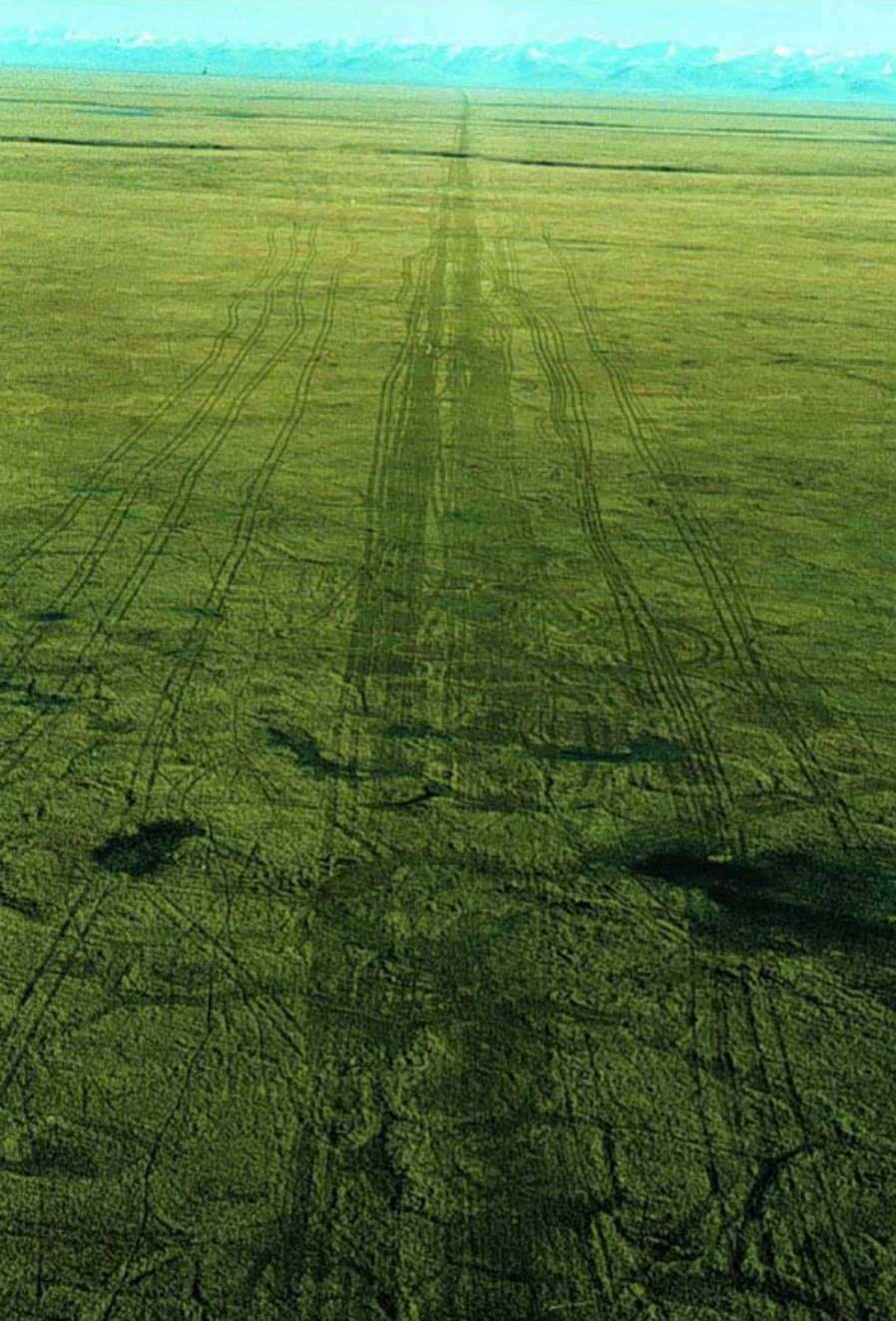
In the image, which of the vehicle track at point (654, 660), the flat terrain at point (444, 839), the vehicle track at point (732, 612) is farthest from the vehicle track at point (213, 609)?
the vehicle track at point (732, 612)

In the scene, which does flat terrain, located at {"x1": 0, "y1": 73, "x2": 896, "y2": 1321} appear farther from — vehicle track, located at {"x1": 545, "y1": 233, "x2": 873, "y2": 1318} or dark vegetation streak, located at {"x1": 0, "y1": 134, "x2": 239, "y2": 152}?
dark vegetation streak, located at {"x1": 0, "y1": 134, "x2": 239, "y2": 152}

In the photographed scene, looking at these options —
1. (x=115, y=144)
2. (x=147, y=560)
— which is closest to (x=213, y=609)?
(x=147, y=560)

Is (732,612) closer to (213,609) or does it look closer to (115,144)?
(213,609)

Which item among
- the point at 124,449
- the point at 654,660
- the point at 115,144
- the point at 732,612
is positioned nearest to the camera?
the point at 654,660

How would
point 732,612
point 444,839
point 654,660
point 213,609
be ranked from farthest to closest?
1. point 732,612
2. point 213,609
3. point 654,660
4. point 444,839

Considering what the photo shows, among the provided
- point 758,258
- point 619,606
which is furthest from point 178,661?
point 758,258

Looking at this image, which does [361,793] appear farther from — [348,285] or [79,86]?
[79,86]

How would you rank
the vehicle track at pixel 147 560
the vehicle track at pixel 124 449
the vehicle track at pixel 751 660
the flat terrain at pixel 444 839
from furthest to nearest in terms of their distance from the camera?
the vehicle track at pixel 124 449, the vehicle track at pixel 147 560, the vehicle track at pixel 751 660, the flat terrain at pixel 444 839

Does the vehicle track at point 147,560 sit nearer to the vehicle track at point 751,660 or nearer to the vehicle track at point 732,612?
the vehicle track at point 751,660
